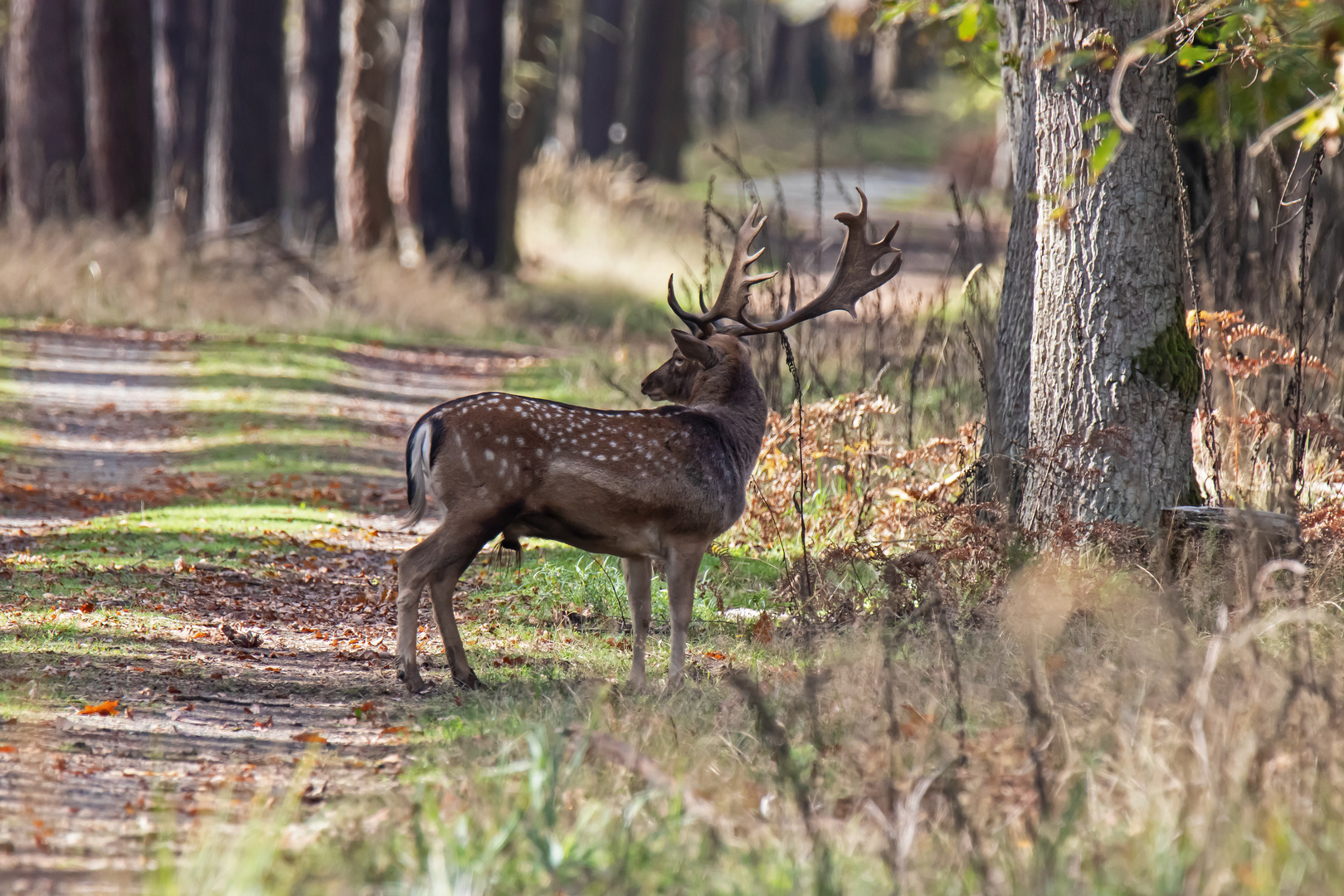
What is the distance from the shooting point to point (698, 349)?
7344 millimetres

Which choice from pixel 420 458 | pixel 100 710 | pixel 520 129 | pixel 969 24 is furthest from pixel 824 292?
pixel 520 129

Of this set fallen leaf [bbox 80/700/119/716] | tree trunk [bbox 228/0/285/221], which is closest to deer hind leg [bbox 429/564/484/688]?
fallen leaf [bbox 80/700/119/716]

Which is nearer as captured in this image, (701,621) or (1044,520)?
(1044,520)

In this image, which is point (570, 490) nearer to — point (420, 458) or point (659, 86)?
point (420, 458)

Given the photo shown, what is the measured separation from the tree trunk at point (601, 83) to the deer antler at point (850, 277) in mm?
30854

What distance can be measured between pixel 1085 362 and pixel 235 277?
1373 cm

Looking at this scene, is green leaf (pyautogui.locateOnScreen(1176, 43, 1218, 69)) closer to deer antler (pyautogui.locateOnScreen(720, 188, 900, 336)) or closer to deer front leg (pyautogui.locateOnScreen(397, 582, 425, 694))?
deer antler (pyautogui.locateOnScreen(720, 188, 900, 336))

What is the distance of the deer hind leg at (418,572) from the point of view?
6.39 meters

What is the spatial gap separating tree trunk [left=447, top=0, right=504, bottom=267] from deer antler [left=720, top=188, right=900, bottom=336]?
14266 millimetres

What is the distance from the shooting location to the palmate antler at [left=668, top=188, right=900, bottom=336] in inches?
297

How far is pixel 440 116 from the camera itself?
21.4m

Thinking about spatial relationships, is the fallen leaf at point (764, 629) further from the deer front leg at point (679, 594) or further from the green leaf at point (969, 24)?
the green leaf at point (969, 24)

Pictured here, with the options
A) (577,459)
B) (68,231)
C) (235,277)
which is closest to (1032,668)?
(577,459)

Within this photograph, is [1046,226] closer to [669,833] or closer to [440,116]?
[669,833]
